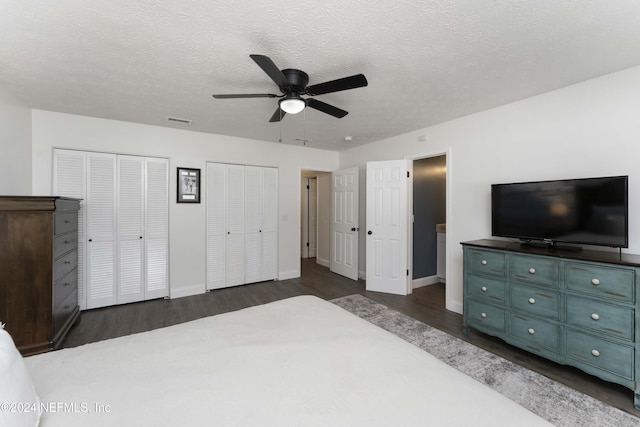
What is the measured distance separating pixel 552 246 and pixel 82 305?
18.0 ft

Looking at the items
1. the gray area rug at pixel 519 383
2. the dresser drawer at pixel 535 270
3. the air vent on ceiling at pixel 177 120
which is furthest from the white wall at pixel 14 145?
the dresser drawer at pixel 535 270

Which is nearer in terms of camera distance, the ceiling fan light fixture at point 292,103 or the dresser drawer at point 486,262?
the ceiling fan light fixture at point 292,103

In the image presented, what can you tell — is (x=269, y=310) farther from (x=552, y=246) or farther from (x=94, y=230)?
(x=94, y=230)

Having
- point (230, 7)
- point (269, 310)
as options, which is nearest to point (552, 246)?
point (269, 310)

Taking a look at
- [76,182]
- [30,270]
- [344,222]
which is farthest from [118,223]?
[344,222]

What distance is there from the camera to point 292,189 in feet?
16.7

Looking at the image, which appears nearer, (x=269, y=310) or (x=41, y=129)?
(x=269, y=310)

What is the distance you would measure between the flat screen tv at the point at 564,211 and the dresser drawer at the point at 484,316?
782mm

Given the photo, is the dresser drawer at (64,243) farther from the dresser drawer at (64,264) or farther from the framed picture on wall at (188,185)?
the framed picture on wall at (188,185)

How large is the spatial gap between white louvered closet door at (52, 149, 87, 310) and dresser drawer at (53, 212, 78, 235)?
48 centimetres

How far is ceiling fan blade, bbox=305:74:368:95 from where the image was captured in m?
1.91

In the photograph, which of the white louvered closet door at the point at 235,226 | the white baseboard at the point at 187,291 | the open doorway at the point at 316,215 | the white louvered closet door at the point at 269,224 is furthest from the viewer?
the open doorway at the point at 316,215

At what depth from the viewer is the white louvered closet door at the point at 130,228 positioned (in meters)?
3.71

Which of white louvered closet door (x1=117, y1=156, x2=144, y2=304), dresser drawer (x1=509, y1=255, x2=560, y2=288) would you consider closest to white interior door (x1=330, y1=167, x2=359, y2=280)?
dresser drawer (x1=509, y1=255, x2=560, y2=288)
